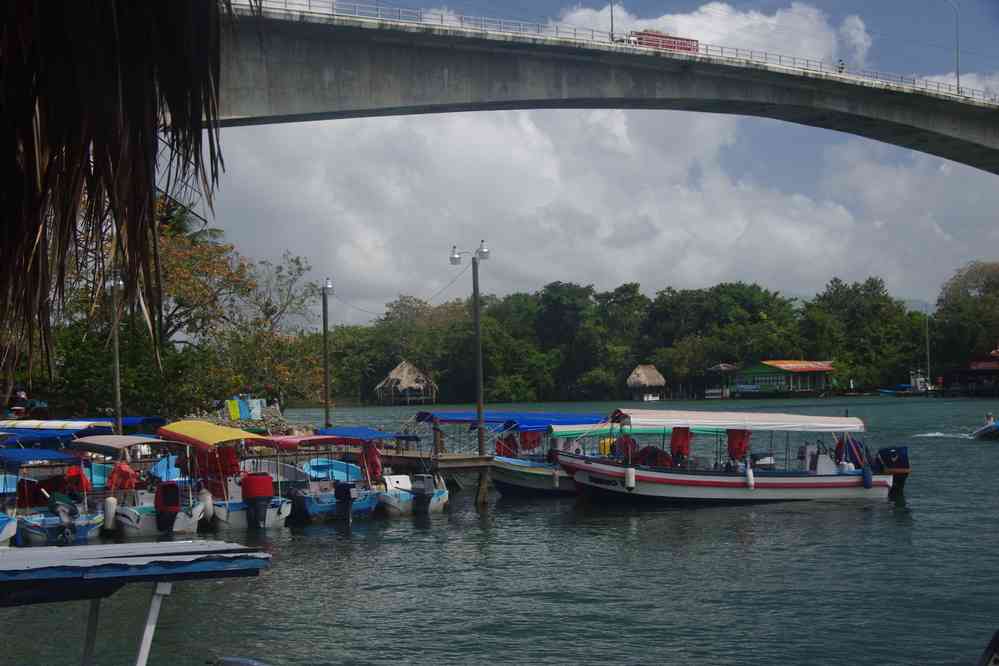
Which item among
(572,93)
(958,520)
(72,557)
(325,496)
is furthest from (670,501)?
(72,557)

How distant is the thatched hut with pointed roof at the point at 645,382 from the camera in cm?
11675

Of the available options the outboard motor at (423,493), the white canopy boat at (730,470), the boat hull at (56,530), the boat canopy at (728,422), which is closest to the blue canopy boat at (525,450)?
the white canopy boat at (730,470)

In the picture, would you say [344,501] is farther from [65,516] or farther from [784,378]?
[784,378]

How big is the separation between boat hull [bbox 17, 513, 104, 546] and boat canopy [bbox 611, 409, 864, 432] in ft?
53.9

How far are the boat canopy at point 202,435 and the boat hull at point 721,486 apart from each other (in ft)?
36.7

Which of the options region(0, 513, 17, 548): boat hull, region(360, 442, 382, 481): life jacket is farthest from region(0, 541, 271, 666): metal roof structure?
region(360, 442, 382, 481): life jacket

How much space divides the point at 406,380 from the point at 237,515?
3093 inches

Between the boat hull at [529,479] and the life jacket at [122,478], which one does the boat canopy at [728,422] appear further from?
the life jacket at [122,478]

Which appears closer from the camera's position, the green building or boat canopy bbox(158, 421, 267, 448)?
boat canopy bbox(158, 421, 267, 448)

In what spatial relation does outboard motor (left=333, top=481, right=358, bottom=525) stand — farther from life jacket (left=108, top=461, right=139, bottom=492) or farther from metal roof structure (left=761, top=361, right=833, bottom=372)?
metal roof structure (left=761, top=361, right=833, bottom=372)

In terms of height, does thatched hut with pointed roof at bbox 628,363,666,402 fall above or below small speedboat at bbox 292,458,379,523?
above

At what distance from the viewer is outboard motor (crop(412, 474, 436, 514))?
3309cm

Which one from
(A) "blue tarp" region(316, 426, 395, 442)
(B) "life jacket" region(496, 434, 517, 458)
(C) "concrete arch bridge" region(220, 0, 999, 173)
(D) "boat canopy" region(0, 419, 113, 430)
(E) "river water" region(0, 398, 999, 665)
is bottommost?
(E) "river water" region(0, 398, 999, 665)

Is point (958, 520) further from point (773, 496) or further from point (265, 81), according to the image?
point (265, 81)
